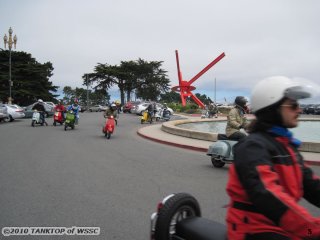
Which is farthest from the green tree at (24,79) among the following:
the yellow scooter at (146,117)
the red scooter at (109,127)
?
the red scooter at (109,127)

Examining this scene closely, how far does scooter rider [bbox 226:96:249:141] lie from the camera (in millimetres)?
7988

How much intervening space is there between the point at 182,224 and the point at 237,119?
588 cm

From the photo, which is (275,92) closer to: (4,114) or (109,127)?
(109,127)

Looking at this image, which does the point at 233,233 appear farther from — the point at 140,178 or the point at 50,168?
the point at 50,168

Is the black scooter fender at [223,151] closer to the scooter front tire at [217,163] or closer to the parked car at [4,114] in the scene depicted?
the scooter front tire at [217,163]

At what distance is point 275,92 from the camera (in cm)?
240

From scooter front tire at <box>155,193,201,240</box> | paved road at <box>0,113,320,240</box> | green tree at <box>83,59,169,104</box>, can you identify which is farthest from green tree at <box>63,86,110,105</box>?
scooter front tire at <box>155,193,201,240</box>

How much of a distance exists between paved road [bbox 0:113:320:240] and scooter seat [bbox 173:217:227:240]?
1745 millimetres

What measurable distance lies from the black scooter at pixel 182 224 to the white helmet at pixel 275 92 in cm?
86

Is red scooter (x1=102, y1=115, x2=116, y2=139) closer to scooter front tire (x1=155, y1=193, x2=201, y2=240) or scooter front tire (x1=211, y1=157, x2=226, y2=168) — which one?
scooter front tire (x1=211, y1=157, x2=226, y2=168)

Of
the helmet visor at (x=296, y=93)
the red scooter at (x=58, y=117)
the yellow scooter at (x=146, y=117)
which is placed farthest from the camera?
the yellow scooter at (x=146, y=117)

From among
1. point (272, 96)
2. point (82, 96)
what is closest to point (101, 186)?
point (272, 96)

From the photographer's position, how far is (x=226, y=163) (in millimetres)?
9859

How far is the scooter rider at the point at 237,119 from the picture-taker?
26.2 ft
